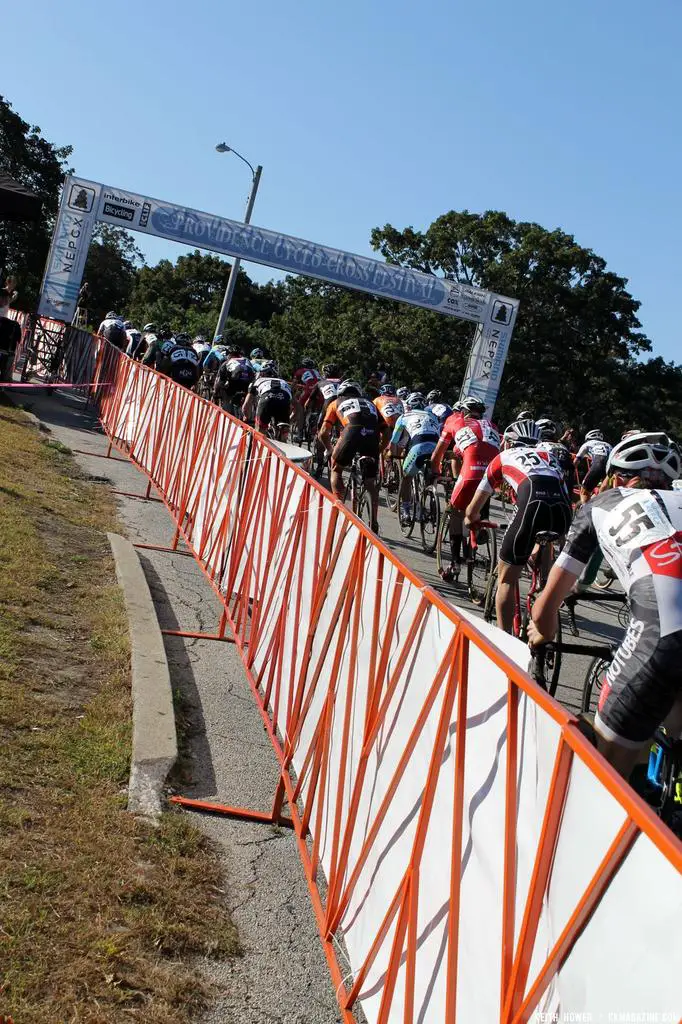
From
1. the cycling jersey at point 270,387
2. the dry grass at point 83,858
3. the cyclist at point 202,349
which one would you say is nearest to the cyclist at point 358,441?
the cycling jersey at point 270,387

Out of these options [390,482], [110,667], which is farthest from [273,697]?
[390,482]

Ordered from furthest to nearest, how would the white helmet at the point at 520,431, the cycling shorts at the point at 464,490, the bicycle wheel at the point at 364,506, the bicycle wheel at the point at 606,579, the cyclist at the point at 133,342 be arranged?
the cyclist at the point at 133,342 → the bicycle wheel at the point at 364,506 → the cycling shorts at the point at 464,490 → the white helmet at the point at 520,431 → the bicycle wheel at the point at 606,579

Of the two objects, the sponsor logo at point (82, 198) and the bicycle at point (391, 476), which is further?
the sponsor logo at point (82, 198)

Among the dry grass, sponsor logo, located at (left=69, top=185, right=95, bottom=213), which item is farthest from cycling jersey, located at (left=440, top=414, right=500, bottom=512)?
sponsor logo, located at (left=69, top=185, right=95, bottom=213)

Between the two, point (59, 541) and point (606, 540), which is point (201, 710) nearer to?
point (606, 540)

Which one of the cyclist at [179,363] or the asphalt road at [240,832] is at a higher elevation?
the cyclist at [179,363]

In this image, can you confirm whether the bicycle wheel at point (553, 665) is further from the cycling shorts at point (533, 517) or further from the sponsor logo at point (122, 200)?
the sponsor logo at point (122, 200)

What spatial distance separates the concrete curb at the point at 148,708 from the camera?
176 inches

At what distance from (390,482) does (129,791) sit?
1353cm

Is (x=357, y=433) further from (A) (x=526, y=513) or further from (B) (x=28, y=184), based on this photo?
(B) (x=28, y=184)

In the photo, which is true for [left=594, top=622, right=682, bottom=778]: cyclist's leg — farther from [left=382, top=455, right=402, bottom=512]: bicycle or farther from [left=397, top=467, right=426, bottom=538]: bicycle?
[left=382, top=455, right=402, bottom=512]: bicycle

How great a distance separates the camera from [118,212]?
26.4m

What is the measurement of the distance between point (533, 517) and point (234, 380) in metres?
Answer: 11.2

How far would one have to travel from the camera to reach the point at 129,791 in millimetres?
4395
